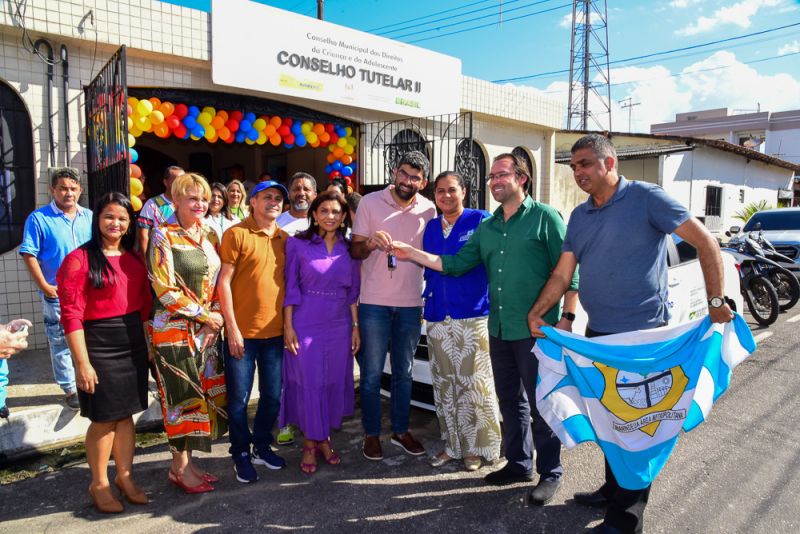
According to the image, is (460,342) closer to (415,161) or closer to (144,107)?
(415,161)

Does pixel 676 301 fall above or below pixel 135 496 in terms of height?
above

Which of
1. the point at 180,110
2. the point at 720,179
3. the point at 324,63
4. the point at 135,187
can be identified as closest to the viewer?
the point at 135,187

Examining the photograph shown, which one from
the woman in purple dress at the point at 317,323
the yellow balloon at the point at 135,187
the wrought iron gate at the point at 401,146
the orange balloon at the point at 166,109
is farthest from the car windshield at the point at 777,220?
the yellow balloon at the point at 135,187

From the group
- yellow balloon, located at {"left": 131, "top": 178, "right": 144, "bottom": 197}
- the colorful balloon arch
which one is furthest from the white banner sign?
yellow balloon, located at {"left": 131, "top": 178, "right": 144, "bottom": 197}

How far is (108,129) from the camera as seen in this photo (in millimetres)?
5453

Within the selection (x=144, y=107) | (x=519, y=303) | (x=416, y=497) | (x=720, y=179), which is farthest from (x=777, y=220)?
(x=144, y=107)

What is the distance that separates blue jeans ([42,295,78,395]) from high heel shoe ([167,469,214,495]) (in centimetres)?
159

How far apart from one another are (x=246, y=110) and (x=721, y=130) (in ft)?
155

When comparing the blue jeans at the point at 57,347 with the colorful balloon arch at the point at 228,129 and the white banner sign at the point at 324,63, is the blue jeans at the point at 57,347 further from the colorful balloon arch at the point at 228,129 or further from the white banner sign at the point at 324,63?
the white banner sign at the point at 324,63

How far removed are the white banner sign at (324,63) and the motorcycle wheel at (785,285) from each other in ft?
19.1

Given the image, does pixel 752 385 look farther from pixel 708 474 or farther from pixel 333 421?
pixel 333 421

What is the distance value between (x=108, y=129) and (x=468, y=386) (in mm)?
4353

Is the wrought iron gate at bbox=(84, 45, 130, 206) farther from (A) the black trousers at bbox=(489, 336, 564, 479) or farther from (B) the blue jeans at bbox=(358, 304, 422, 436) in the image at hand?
(A) the black trousers at bbox=(489, 336, 564, 479)

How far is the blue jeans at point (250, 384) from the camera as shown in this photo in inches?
135
